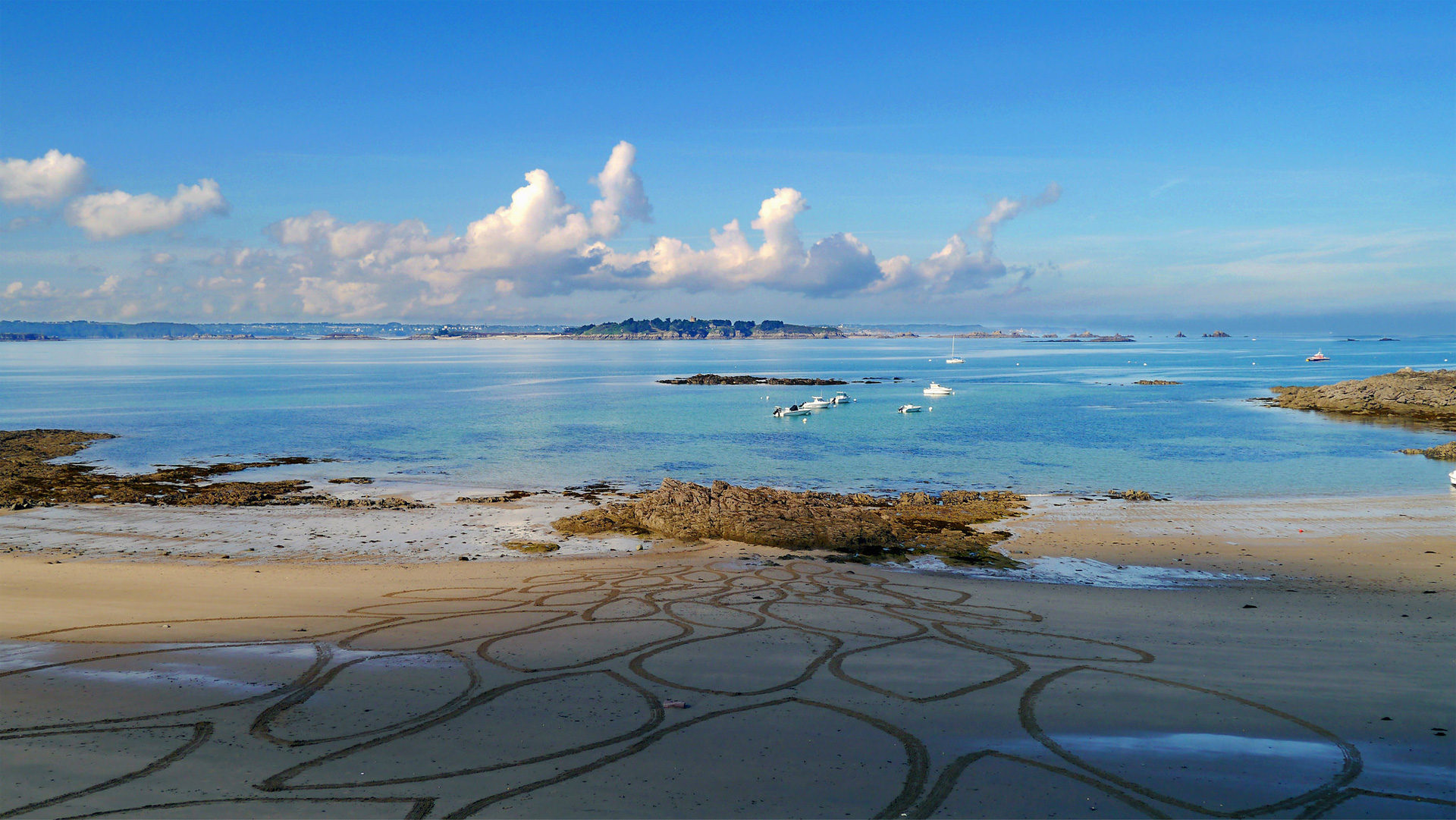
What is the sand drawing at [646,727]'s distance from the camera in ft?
23.5

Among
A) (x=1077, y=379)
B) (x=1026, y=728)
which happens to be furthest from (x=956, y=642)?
(x=1077, y=379)

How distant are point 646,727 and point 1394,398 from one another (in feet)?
265

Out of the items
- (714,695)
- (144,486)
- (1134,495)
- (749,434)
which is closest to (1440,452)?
(1134,495)

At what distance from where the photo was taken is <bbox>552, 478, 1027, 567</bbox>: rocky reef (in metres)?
20.6

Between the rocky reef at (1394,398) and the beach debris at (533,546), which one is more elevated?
the rocky reef at (1394,398)

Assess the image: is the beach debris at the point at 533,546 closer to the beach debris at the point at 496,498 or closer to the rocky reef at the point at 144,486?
the beach debris at the point at 496,498

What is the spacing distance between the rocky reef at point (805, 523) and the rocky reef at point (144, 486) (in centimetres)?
993

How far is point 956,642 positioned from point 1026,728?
133 inches

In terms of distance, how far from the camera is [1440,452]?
3950 centimetres

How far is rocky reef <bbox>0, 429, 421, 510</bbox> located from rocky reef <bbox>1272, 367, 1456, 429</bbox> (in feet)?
246

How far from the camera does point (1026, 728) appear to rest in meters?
8.80

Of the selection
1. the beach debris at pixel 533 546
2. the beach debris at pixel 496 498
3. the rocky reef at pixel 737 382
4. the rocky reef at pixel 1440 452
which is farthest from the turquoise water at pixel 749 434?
the beach debris at pixel 533 546

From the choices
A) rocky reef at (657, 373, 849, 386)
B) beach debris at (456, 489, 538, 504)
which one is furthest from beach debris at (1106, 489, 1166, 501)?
rocky reef at (657, 373, 849, 386)

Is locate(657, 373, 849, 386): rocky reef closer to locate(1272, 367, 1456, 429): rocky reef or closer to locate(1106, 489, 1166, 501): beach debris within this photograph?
locate(1272, 367, 1456, 429): rocky reef
